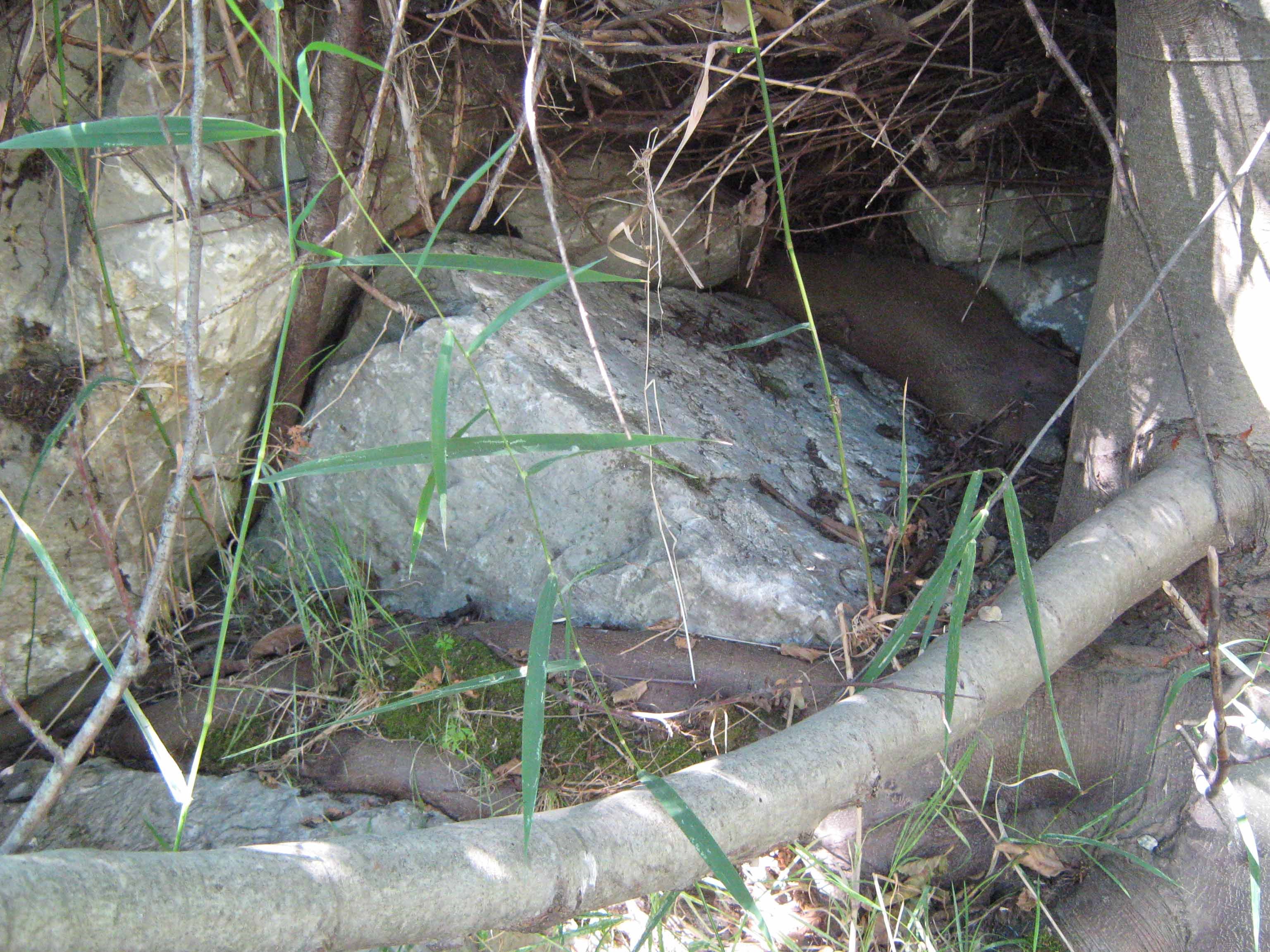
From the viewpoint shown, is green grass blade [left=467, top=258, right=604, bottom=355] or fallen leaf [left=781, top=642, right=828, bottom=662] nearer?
green grass blade [left=467, top=258, right=604, bottom=355]

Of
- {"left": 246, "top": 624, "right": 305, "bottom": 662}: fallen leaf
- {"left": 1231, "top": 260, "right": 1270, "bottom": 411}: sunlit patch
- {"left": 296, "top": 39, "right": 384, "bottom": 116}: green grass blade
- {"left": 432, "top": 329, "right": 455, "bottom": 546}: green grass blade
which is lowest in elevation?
{"left": 246, "top": 624, "right": 305, "bottom": 662}: fallen leaf

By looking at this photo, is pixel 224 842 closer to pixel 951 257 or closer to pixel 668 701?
pixel 668 701

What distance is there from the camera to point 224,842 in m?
1.51

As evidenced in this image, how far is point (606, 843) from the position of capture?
45.9 inches

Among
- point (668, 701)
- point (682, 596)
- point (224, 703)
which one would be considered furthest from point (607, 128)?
point (224, 703)

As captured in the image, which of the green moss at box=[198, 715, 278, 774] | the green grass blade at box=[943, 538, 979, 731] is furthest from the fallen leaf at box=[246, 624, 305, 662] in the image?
the green grass blade at box=[943, 538, 979, 731]

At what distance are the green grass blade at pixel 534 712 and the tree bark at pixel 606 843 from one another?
9cm

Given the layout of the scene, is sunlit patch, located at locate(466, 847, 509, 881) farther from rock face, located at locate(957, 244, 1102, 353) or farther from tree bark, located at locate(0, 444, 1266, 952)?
rock face, located at locate(957, 244, 1102, 353)

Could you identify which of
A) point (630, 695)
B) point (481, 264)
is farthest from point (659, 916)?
point (481, 264)

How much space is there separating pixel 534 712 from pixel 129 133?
0.93 m

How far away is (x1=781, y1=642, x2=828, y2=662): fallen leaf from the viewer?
1.70m

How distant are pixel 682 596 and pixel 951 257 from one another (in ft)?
5.60

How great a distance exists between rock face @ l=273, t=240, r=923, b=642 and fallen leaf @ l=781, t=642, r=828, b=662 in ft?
0.11

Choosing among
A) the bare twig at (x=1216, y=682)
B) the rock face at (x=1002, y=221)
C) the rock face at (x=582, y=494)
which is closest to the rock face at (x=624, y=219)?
the rock face at (x=582, y=494)
